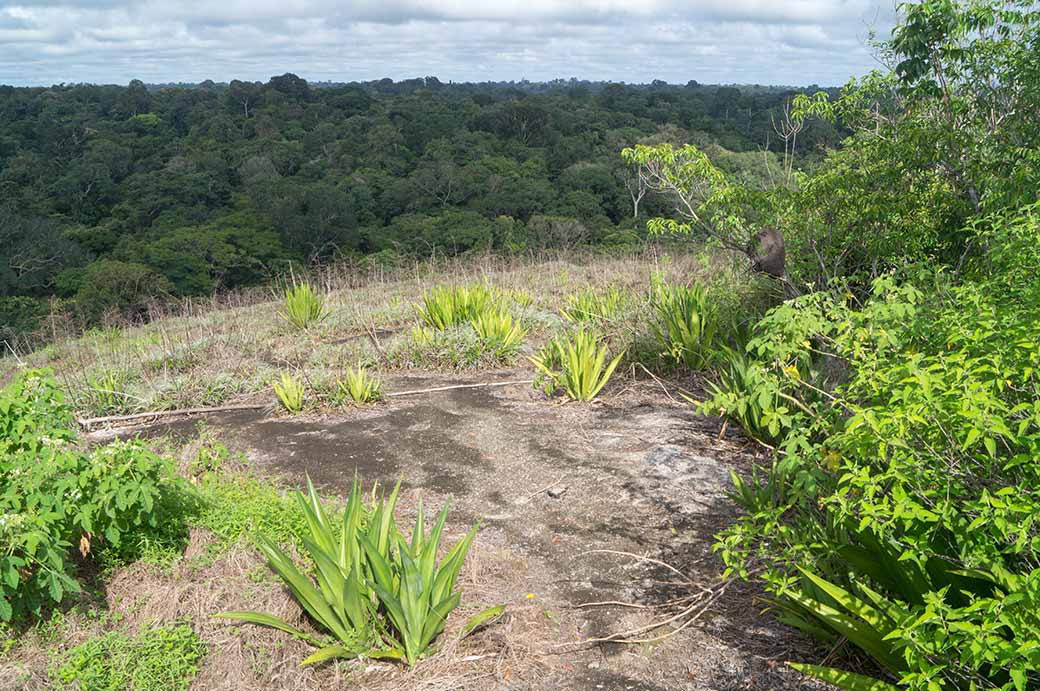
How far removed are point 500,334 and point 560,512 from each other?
3443mm

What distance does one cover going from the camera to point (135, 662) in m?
3.14

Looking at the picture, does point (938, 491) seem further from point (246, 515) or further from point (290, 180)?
point (290, 180)

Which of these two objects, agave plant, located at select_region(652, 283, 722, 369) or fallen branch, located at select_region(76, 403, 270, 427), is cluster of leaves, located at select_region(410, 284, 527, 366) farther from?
fallen branch, located at select_region(76, 403, 270, 427)

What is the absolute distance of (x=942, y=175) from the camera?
548 centimetres

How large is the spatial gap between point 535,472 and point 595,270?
647 cm

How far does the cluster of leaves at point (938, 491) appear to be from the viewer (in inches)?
76.6

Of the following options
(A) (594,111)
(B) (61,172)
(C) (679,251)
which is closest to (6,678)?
(C) (679,251)

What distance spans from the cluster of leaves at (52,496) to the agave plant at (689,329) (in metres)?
4.24

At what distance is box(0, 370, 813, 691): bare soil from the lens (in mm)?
3100

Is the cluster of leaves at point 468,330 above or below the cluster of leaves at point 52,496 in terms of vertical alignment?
below

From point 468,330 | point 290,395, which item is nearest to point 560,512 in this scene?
point 290,395

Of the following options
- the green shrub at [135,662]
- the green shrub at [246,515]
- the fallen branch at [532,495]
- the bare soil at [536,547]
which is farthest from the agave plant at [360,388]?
the green shrub at [135,662]

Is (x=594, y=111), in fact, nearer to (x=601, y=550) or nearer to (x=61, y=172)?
(x=61, y=172)

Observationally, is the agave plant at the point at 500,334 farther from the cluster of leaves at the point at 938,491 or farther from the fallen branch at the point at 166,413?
the cluster of leaves at the point at 938,491
